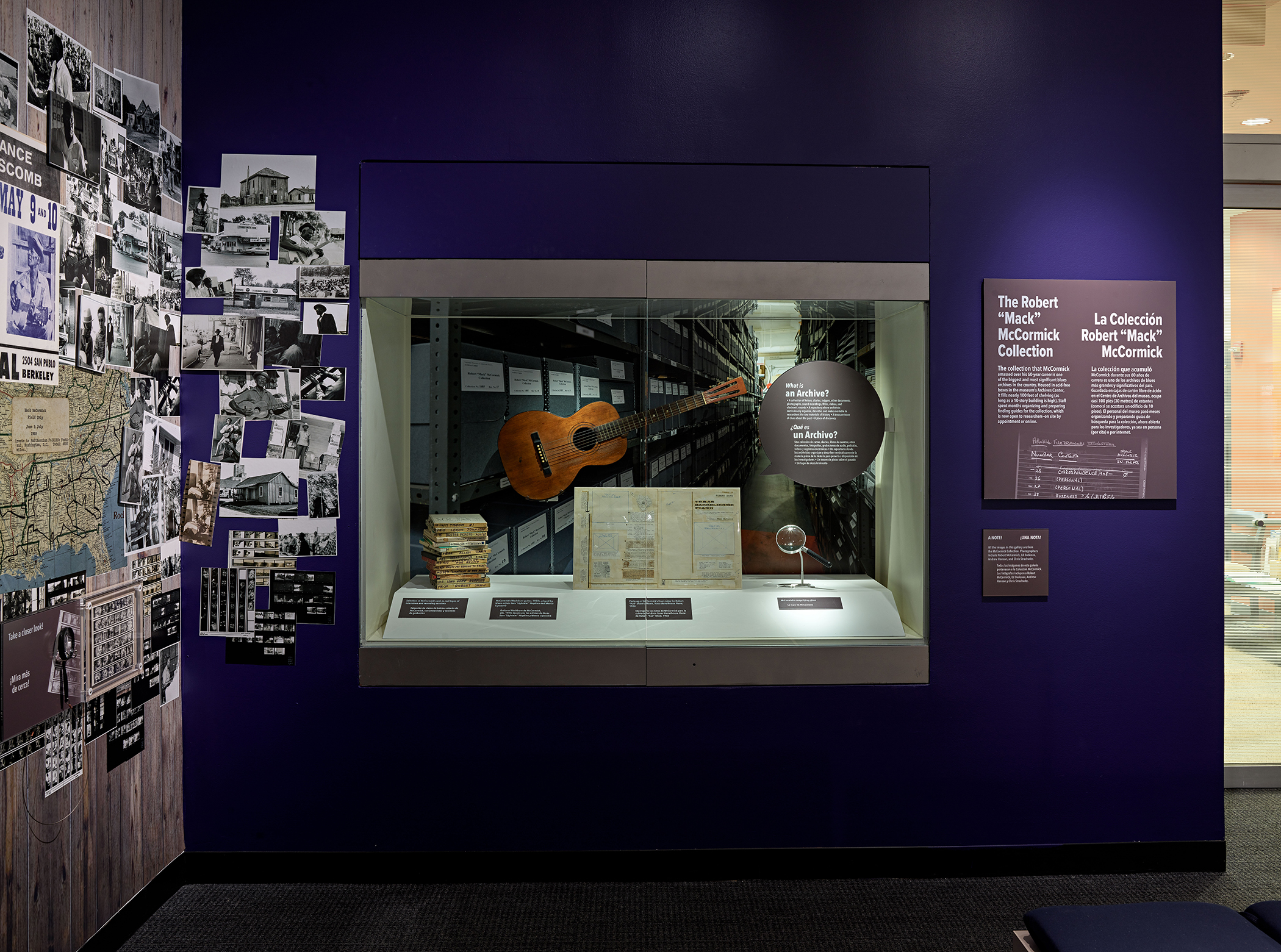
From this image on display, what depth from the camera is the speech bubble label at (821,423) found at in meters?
2.93

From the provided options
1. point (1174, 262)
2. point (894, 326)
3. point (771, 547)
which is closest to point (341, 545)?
point (771, 547)

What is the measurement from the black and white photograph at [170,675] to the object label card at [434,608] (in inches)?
30.4

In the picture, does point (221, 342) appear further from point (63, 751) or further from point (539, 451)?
point (63, 751)

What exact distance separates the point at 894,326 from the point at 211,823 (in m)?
3.09

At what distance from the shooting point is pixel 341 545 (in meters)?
2.82

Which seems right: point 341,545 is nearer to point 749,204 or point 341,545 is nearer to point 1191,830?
point 749,204

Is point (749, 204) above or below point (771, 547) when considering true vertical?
above

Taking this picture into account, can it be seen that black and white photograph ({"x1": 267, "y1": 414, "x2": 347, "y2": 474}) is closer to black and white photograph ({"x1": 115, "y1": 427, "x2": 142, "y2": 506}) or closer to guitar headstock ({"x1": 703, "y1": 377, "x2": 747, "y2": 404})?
black and white photograph ({"x1": 115, "y1": 427, "x2": 142, "y2": 506})

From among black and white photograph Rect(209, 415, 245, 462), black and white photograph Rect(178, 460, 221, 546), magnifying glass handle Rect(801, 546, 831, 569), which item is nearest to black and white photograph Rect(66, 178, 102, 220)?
black and white photograph Rect(209, 415, 245, 462)

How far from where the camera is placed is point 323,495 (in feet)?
9.22

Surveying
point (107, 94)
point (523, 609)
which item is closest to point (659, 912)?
point (523, 609)

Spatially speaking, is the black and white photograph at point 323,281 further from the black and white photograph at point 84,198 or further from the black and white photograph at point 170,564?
the black and white photograph at point 170,564

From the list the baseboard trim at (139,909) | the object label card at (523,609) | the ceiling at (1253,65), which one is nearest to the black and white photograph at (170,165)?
the object label card at (523,609)

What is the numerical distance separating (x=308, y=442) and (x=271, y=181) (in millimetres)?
926
